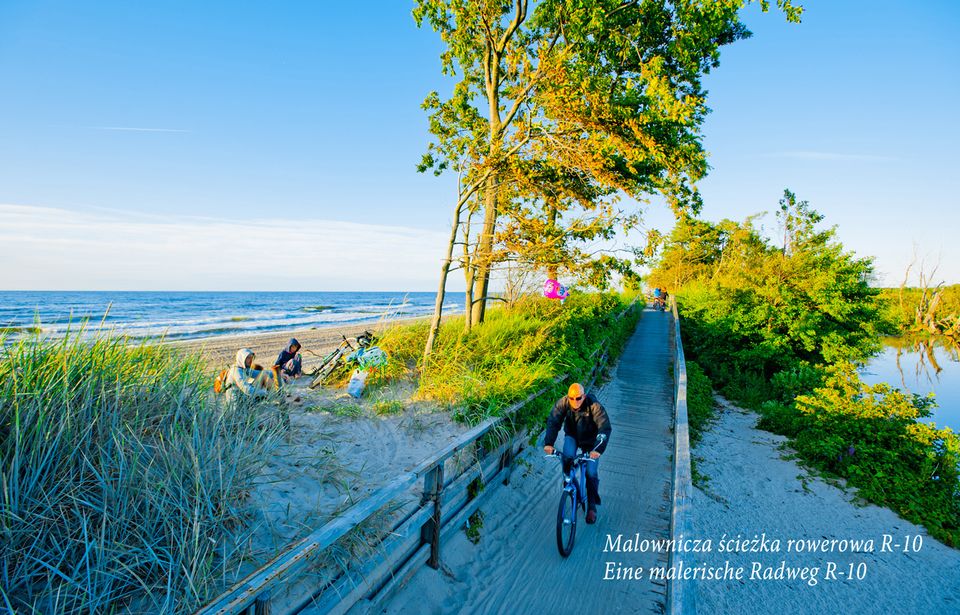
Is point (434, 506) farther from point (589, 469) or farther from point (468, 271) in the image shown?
point (468, 271)

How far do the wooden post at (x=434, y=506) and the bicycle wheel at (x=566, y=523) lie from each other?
1.45 m

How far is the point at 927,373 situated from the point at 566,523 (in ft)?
95.8

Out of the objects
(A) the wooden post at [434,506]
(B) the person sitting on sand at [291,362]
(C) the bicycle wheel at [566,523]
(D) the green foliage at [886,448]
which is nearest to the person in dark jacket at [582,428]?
(C) the bicycle wheel at [566,523]

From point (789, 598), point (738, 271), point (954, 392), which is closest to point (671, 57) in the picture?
point (789, 598)

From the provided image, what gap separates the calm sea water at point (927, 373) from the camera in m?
15.4

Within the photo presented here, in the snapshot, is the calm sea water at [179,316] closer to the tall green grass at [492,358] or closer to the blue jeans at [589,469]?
the tall green grass at [492,358]

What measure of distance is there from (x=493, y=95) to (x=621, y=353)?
10.6 m

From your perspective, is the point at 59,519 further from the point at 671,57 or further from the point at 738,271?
the point at 738,271

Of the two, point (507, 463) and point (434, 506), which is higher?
point (434, 506)

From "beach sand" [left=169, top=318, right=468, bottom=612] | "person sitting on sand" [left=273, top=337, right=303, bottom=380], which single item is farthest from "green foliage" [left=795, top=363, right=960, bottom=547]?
"person sitting on sand" [left=273, top=337, right=303, bottom=380]

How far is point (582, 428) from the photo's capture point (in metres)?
5.21

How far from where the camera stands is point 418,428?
5.96 metres

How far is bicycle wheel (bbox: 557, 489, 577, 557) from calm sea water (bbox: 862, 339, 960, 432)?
52.0 feet

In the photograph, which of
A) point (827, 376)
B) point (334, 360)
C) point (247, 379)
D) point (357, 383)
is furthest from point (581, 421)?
point (827, 376)
